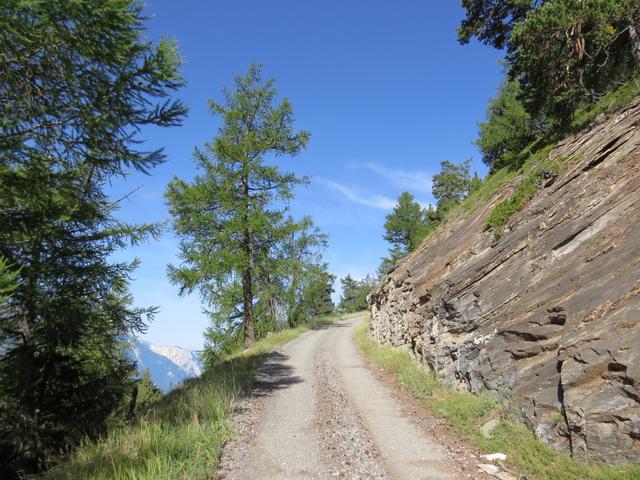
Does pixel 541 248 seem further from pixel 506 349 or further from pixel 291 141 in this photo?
pixel 291 141

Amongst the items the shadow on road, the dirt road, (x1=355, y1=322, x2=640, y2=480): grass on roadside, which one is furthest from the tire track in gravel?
(x1=355, y1=322, x2=640, y2=480): grass on roadside

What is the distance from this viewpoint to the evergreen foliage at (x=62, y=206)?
5562mm

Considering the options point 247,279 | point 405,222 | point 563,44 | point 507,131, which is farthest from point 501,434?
point 405,222

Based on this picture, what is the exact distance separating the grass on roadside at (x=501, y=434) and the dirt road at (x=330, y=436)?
26.7 inches

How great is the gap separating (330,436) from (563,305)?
492cm

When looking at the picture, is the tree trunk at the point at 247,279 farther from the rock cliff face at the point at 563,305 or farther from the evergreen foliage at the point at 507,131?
the evergreen foliage at the point at 507,131

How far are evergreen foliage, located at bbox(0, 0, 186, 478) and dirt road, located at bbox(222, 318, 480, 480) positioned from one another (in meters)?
4.18

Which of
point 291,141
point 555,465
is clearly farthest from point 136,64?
point 291,141

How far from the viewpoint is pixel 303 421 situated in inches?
329

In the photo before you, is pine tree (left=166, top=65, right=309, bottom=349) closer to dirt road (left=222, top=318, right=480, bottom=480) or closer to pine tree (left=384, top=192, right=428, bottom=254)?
dirt road (left=222, top=318, right=480, bottom=480)

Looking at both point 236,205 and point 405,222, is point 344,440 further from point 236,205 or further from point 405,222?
point 405,222

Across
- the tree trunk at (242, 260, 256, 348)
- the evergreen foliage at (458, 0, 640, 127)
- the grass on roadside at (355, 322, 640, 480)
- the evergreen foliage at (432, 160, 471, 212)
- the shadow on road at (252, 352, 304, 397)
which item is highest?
the evergreen foliage at (432, 160, 471, 212)

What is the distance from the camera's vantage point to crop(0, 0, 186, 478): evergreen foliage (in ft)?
18.2

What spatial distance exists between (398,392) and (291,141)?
13.1 meters
